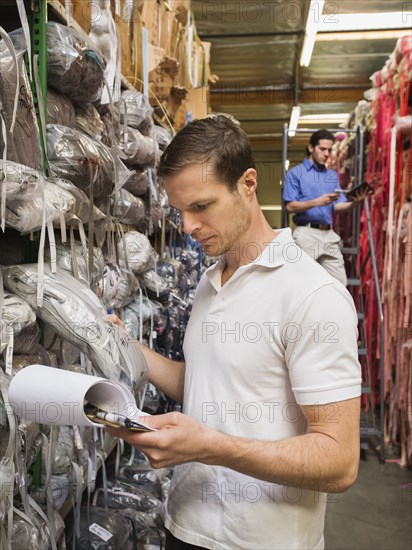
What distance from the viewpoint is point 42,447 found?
1.16 meters

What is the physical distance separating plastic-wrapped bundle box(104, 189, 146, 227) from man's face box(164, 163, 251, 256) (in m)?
0.66

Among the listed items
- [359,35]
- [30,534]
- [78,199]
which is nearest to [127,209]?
[78,199]

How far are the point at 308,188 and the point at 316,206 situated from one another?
212mm

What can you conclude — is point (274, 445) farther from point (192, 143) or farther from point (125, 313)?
point (125, 313)

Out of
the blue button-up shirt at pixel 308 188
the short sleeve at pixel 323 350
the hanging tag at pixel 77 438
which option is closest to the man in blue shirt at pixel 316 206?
the blue button-up shirt at pixel 308 188

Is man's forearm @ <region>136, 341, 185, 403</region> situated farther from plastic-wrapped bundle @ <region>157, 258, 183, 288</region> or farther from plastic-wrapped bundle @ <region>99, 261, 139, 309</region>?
plastic-wrapped bundle @ <region>157, 258, 183, 288</region>

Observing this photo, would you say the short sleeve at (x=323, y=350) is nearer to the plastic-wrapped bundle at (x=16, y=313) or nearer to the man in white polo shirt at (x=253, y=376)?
the man in white polo shirt at (x=253, y=376)

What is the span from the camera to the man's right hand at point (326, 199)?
11.4 ft

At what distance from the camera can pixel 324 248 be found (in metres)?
3.71

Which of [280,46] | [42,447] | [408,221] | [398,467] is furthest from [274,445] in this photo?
[280,46]

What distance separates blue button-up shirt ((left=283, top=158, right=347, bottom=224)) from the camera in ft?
12.5

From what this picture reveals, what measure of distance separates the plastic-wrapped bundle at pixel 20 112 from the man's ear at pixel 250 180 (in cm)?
45

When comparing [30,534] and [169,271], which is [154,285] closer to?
[169,271]

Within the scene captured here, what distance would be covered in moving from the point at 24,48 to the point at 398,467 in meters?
3.38
